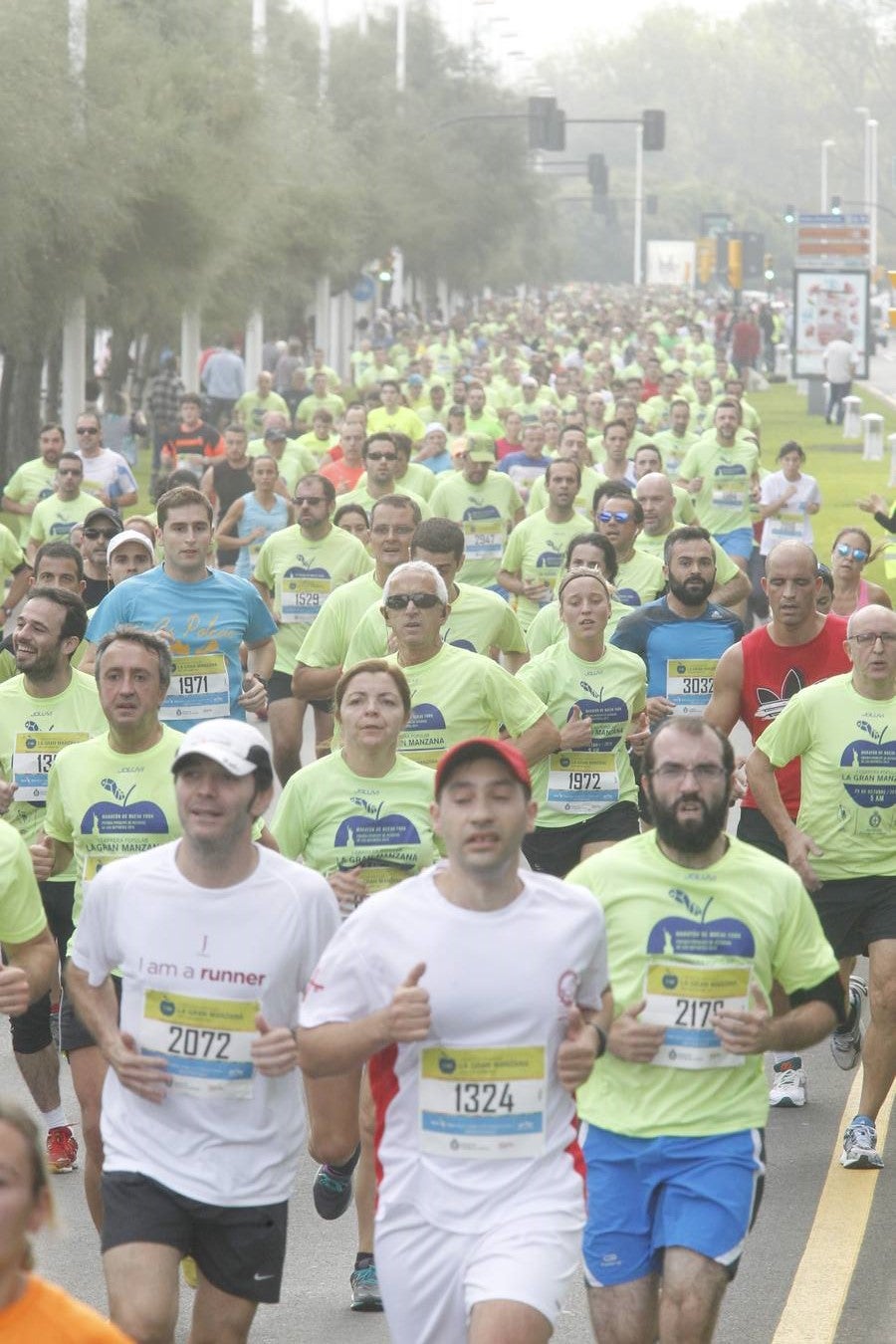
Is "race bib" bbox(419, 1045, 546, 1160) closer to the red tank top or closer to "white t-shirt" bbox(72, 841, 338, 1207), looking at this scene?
"white t-shirt" bbox(72, 841, 338, 1207)

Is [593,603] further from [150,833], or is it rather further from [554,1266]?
[554,1266]

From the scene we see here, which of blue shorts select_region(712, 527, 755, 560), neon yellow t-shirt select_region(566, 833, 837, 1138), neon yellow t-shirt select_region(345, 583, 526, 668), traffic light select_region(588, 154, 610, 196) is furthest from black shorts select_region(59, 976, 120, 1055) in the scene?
traffic light select_region(588, 154, 610, 196)

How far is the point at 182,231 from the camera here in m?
33.2

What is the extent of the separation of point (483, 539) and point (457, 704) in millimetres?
7700

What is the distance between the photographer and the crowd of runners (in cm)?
485

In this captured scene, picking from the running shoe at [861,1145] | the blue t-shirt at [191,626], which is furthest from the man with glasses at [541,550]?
the running shoe at [861,1145]

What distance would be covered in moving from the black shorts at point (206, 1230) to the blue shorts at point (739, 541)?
45.5ft

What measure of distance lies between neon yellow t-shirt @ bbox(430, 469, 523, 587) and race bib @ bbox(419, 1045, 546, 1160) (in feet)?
35.4

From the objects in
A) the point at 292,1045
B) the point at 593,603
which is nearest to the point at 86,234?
the point at 593,603

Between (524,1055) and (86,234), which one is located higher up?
(86,234)

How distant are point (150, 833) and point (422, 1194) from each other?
2207 millimetres

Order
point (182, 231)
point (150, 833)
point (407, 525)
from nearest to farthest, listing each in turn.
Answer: point (150, 833) → point (407, 525) → point (182, 231)

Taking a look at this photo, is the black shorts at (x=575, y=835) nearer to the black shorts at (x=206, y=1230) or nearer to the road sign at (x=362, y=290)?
the black shorts at (x=206, y=1230)

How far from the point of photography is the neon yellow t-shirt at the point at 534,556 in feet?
46.3
